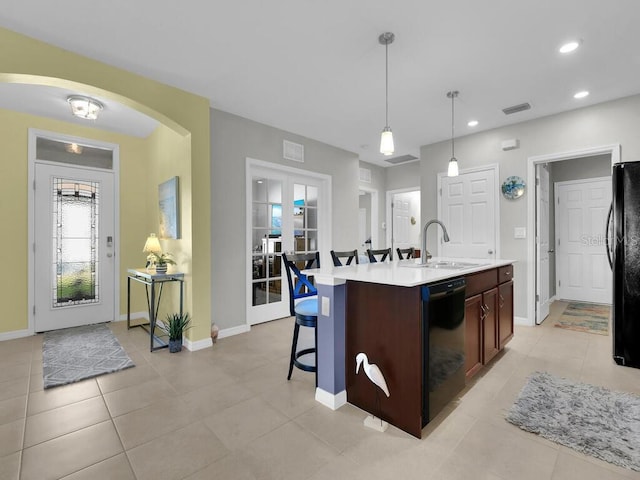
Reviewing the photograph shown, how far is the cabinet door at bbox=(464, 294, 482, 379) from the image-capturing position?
7.31ft

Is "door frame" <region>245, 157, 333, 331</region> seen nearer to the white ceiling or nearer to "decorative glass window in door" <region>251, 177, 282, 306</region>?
"decorative glass window in door" <region>251, 177, 282, 306</region>

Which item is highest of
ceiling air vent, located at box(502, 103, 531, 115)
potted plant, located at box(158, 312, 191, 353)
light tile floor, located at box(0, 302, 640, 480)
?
ceiling air vent, located at box(502, 103, 531, 115)

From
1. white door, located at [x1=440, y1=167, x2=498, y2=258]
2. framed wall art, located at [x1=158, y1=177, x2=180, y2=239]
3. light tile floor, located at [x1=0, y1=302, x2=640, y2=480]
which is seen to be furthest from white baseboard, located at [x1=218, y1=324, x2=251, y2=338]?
white door, located at [x1=440, y1=167, x2=498, y2=258]

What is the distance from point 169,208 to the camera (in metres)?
3.58

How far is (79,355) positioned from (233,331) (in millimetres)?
1473

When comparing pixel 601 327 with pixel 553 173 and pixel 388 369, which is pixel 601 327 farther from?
pixel 388 369

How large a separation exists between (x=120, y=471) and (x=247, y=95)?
10.5 feet

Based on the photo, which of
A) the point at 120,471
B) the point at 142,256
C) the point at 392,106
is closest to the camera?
the point at 120,471

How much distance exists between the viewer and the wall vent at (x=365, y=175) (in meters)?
6.04

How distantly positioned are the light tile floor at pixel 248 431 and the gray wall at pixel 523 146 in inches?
64.2

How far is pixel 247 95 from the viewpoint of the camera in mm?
3246

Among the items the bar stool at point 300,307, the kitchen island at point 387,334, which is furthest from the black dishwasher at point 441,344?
the bar stool at point 300,307

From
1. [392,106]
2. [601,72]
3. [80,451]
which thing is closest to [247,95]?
[392,106]

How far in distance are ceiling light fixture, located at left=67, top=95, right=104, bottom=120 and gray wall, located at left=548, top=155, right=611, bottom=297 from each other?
6569mm
